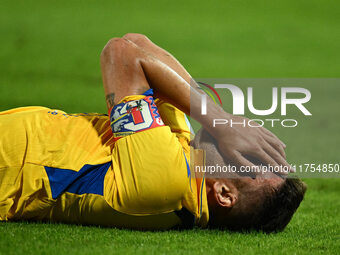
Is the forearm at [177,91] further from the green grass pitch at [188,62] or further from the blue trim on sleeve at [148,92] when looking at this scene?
the green grass pitch at [188,62]

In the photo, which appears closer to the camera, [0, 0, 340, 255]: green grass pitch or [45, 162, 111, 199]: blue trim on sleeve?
[0, 0, 340, 255]: green grass pitch

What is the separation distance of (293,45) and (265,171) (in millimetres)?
5332

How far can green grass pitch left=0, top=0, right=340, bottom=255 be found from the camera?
157cm

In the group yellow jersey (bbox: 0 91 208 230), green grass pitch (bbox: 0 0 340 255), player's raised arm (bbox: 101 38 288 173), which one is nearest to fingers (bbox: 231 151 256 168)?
player's raised arm (bbox: 101 38 288 173)

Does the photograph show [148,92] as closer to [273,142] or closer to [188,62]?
[273,142]

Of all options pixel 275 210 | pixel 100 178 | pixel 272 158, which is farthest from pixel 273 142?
pixel 100 178

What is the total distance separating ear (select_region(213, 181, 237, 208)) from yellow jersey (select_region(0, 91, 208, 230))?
0.05m

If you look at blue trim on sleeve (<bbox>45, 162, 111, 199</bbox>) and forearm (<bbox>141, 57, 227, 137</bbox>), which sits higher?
forearm (<bbox>141, 57, 227, 137</bbox>)

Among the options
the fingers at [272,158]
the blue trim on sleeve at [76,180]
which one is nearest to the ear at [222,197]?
the fingers at [272,158]

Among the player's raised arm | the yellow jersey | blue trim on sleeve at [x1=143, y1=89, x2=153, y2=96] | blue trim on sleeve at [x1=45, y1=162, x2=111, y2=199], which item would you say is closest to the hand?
the player's raised arm

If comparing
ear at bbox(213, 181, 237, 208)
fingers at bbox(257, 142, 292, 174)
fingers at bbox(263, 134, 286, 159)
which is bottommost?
ear at bbox(213, 181, 237, 208)

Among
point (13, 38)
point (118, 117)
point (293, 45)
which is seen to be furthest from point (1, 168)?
point (293, 45)

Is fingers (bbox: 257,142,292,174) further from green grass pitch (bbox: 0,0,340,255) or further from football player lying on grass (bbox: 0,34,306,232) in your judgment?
green grass pitch (bbox: 0,0,340,255)

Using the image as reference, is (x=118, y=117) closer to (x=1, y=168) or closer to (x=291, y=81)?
(x=1, y=168)
